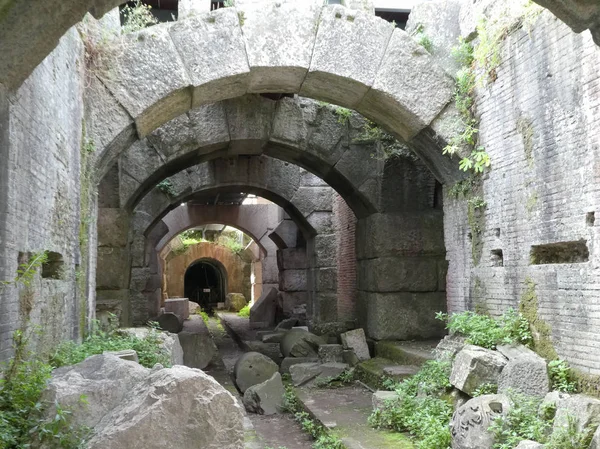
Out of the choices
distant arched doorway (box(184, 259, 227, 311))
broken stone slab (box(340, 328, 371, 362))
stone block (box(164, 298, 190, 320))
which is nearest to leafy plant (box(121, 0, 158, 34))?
broken stone slab (box(340, 328, 371, 362))

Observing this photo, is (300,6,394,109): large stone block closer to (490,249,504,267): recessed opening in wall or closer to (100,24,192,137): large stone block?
(100,24,192,137): large stone block

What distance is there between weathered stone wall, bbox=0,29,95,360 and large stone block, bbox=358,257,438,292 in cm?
392

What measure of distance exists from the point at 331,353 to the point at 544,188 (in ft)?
16.6

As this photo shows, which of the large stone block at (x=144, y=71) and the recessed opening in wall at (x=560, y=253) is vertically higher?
the large stone block at (x=144, y=71)

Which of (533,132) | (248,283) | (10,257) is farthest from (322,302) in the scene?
(248,283)

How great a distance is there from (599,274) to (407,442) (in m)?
1.98

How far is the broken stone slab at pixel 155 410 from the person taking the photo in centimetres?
292

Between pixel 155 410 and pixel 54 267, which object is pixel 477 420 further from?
pixel 54 267

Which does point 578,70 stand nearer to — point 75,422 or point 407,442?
point 407,442

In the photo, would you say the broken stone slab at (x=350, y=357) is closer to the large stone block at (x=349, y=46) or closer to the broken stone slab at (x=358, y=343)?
the broken stone slab at (x=358, y=343)

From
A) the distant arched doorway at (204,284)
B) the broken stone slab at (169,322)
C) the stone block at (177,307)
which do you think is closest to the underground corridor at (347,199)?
the broken stone slab at (169,322)

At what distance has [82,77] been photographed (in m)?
5.17

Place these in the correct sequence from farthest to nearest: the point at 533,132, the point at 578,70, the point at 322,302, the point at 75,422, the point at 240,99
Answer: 1. the point at 322,302
2. the point at 240,99
3. the point at 533,132
4. the point at 578,70
5. the point at 75,422

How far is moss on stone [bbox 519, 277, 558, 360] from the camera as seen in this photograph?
14.9 feet
